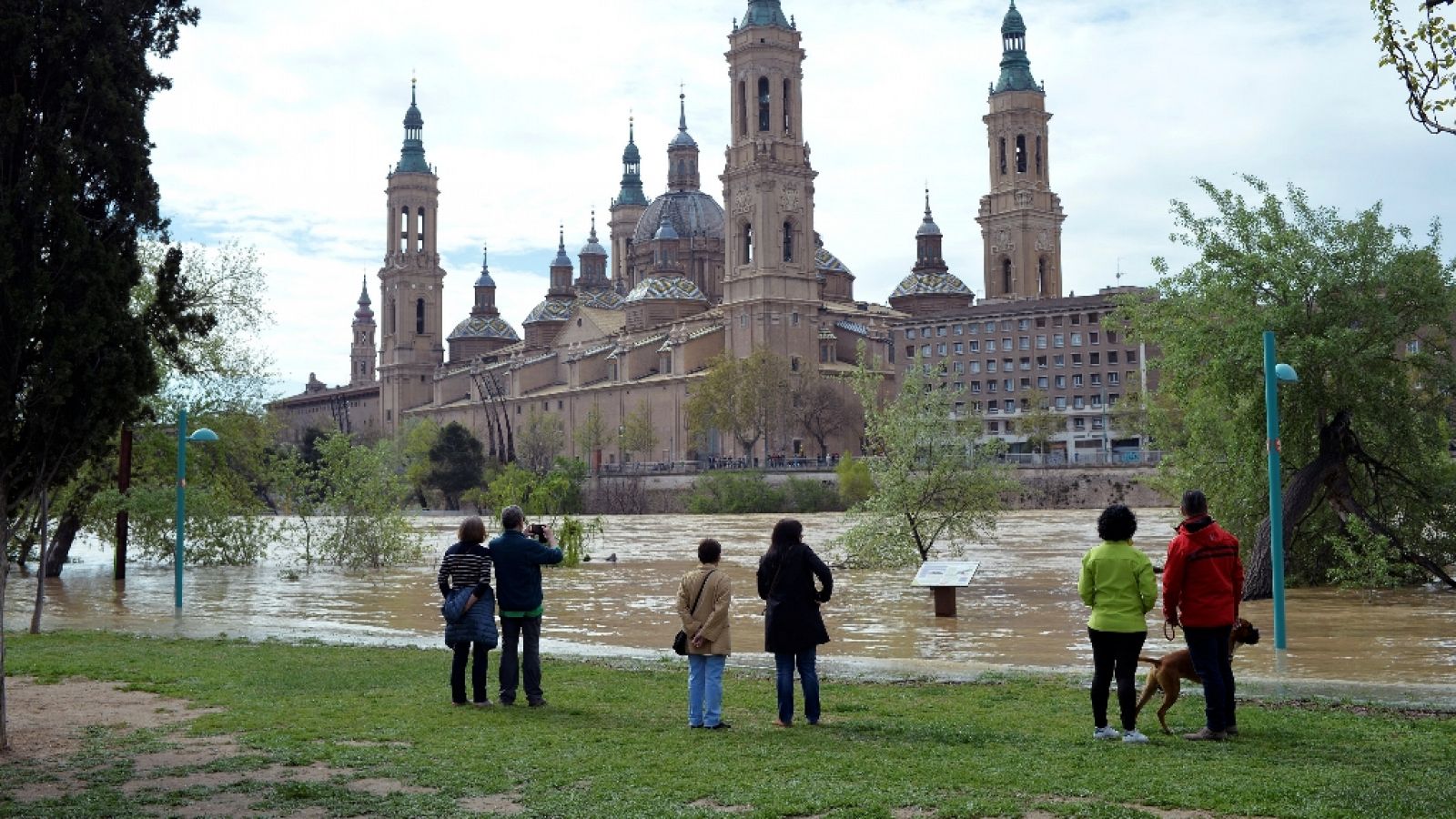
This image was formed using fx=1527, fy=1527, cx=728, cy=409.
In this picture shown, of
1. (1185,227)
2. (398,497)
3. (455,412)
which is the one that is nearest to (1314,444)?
(1185,227)

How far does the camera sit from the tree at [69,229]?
9906 mm

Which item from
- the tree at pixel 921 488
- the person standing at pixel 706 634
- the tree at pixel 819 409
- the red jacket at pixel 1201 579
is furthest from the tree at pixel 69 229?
the tree at pixel 819 409

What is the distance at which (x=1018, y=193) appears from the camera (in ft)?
391

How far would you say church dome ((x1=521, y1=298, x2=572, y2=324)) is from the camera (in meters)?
138

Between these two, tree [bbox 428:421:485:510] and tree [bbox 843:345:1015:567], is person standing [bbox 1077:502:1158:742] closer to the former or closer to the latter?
tree [bbox 843:345:1015:567]

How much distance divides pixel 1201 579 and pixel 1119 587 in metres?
0.58

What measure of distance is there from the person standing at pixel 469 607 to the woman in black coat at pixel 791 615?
2386mm

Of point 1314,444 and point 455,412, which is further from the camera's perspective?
point 455,412

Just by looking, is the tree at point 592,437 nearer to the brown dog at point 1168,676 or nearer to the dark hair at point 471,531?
the dark hair at point 471,531

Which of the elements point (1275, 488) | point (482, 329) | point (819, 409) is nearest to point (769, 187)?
point (819, 409)

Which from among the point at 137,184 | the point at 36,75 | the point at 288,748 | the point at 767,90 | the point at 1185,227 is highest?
the point at 767,90

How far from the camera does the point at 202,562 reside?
36.3 m

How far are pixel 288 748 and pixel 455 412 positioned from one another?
127m

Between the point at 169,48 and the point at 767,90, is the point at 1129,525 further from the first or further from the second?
the point at 767,90
